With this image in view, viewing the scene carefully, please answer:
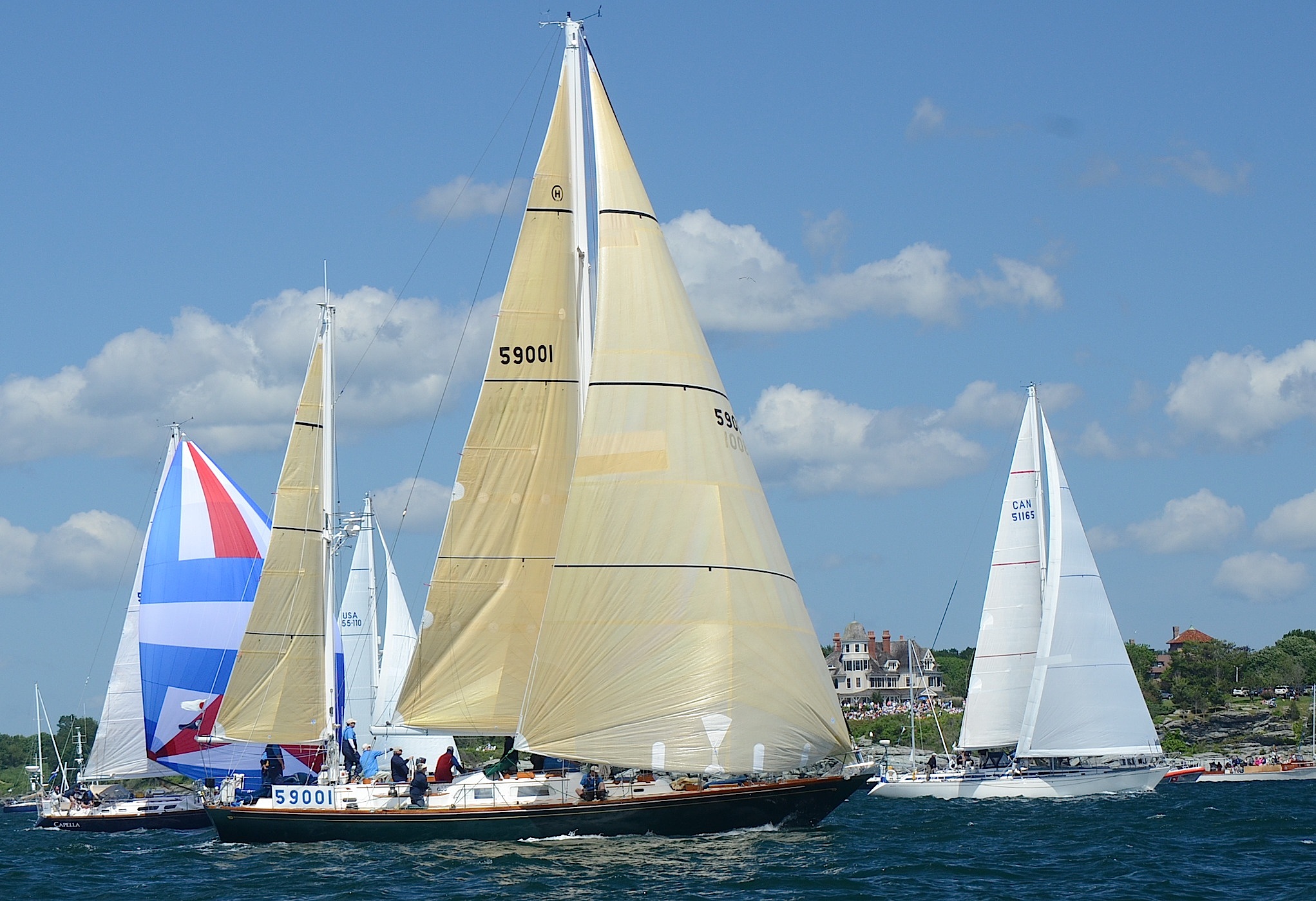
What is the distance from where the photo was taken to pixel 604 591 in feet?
88.6

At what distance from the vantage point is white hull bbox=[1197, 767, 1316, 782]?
81062mm

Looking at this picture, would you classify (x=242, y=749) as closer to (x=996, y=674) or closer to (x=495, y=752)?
(x=996, y=674)

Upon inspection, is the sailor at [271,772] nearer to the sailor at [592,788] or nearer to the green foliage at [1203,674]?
the sailor at [592,788]

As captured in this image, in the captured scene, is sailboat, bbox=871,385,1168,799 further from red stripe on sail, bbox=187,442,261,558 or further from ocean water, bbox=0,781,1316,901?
red stripe on sail, bbox=187,442,261,558

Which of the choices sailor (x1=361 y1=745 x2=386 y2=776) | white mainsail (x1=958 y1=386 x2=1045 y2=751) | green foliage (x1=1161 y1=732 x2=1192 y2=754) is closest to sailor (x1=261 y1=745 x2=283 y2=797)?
sailor (x1=361 y1=745 x2=386 y2=776)

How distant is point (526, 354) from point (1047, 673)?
86.1 ft

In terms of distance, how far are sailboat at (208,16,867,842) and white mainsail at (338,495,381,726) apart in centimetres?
1989

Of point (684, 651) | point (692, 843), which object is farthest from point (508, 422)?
point (692, 843)

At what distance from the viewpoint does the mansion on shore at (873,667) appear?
144 m

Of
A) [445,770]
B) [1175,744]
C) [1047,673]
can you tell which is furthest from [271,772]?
[1175,744]

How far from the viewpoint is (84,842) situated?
4012cm

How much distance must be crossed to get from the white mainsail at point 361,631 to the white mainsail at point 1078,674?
21149 mm

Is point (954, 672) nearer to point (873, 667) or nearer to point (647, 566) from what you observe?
point (873, 667)

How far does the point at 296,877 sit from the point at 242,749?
62.6 ft
